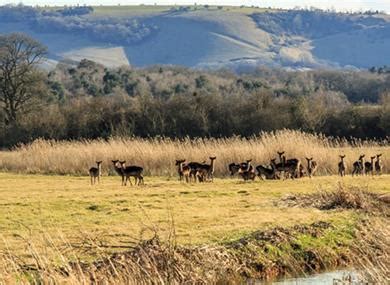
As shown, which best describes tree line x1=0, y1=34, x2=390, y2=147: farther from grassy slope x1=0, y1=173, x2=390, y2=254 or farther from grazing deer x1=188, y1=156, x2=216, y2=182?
grassy slope x1=0, y1=173, x2=390, y2=254

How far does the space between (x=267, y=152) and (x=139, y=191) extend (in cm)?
1013

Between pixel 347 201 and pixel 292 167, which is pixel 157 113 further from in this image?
pixel 347 201

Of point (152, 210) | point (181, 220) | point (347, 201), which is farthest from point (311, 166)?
point (181, 220)

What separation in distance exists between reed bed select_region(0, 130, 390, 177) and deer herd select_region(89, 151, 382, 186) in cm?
165

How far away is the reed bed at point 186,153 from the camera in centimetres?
3629

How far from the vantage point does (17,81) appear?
61.8 meters

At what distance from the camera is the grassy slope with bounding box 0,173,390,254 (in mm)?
19531

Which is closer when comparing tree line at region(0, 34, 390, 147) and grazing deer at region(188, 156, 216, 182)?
grazing deer at region(188, 156, 216, 182)

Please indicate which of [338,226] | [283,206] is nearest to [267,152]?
[283,206]

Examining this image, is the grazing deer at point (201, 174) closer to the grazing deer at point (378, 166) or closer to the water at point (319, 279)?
the grazing deer at point (378, 166)

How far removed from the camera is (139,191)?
28.0 meters

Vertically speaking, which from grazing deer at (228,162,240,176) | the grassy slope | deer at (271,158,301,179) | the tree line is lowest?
the tree line

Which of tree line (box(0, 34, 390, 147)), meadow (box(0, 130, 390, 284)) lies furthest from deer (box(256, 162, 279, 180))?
tree line (box(0, 34, 390, 147))

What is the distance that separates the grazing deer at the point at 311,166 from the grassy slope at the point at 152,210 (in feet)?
4.44
